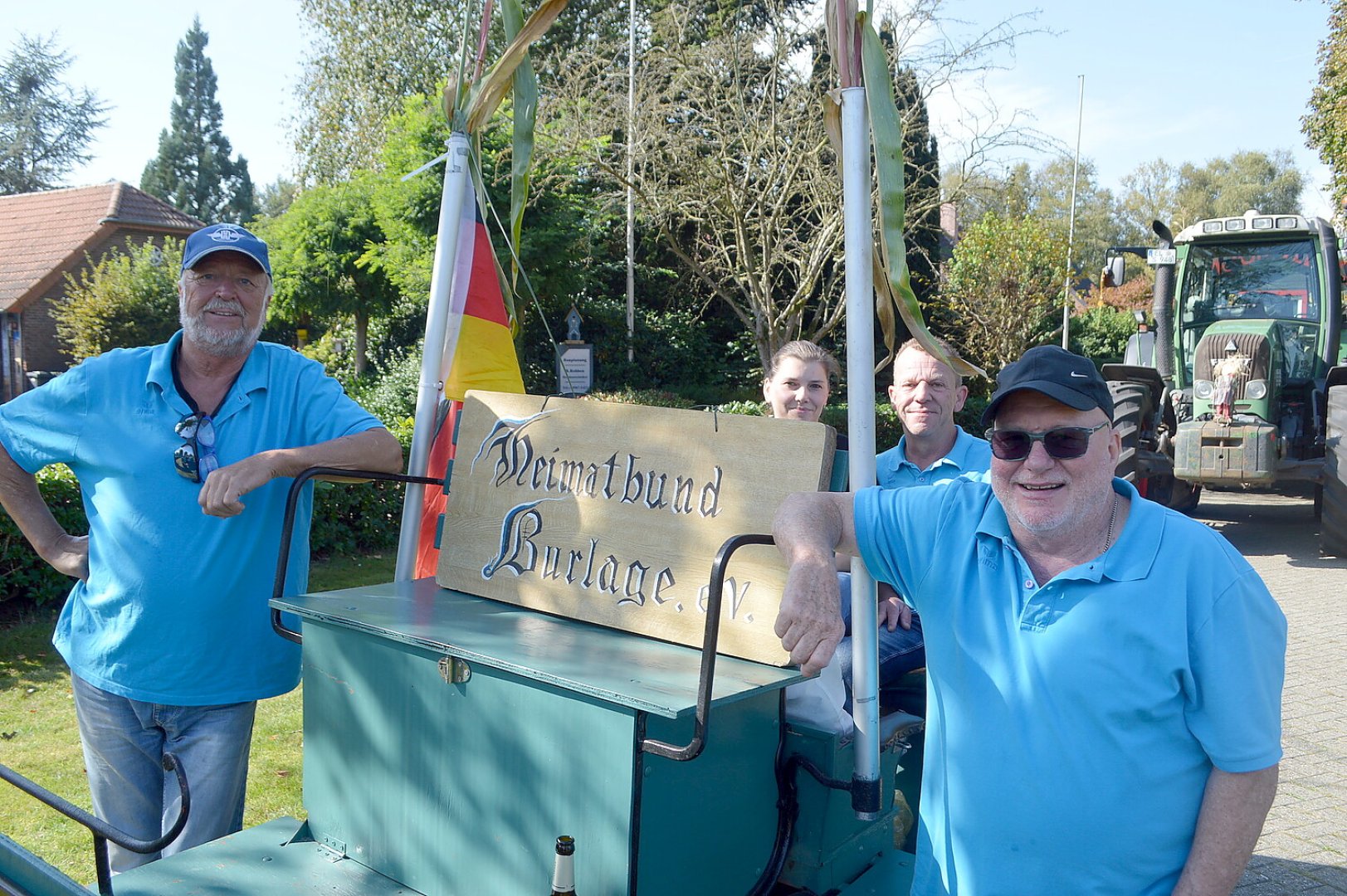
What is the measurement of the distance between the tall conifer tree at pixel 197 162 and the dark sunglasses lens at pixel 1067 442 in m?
64.3

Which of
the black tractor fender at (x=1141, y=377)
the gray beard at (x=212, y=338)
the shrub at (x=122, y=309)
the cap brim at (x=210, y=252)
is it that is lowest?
the gray beard at (x=212, y=338)

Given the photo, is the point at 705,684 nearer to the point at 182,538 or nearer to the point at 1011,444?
the point at 1011,444

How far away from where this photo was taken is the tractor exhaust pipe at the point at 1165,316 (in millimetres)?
10125

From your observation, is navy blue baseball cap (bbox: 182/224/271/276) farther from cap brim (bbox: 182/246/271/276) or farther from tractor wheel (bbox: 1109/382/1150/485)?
tractor wheel (bbox: 1109/382/1150/485)

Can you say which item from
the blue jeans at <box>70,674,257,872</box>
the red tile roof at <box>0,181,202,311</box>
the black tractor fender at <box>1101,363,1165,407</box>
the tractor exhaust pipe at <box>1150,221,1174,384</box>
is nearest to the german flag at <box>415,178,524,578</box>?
the blue jeans at <box>70,674,257,872</box>

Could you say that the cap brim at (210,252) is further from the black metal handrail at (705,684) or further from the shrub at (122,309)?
the shrub at (122,309)

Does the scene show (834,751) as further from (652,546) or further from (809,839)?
(652,546)

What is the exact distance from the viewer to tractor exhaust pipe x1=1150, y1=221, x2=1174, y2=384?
33.2 ft

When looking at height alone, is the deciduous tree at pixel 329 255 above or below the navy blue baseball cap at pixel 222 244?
above

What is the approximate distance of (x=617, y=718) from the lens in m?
1.74

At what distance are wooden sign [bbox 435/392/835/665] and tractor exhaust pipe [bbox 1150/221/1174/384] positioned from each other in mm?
9229

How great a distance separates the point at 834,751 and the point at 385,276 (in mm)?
16630

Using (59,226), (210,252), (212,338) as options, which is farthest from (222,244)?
(59,226)

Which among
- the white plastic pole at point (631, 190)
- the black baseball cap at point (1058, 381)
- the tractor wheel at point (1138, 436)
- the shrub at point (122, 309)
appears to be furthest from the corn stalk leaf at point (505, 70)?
the shrub at point (122, 309)
